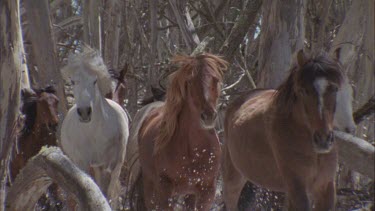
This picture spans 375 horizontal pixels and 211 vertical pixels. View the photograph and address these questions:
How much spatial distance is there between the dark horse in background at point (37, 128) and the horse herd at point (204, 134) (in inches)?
0.5

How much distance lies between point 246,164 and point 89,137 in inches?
79.3

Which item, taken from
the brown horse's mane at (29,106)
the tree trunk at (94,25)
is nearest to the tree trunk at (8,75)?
the brown horse's mane at (29,106)

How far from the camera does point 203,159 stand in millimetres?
6926

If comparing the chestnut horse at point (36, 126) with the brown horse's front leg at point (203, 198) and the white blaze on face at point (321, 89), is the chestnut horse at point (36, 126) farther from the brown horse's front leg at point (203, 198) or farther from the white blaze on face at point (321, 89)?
the white blaze on face at point (321, 89)

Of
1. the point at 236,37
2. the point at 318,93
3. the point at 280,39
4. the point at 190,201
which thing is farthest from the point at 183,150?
the point at 236,37

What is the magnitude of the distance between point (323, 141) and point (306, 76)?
54 cm

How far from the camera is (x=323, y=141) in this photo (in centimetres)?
534

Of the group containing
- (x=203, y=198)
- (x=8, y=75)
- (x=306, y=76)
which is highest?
(x=8, y=75)

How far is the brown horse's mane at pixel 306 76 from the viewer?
5.51 meters

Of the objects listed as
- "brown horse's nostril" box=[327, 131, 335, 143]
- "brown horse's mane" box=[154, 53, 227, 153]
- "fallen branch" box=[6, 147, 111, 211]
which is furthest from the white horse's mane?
"brown horse's nostril" box=[327, 131, 335, 143]

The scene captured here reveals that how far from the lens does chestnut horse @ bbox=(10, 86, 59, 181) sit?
30.8 ft

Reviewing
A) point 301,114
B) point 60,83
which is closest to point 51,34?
point 60,83

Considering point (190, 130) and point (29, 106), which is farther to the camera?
point (29, 106)

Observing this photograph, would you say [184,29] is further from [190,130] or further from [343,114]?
[343,114]
